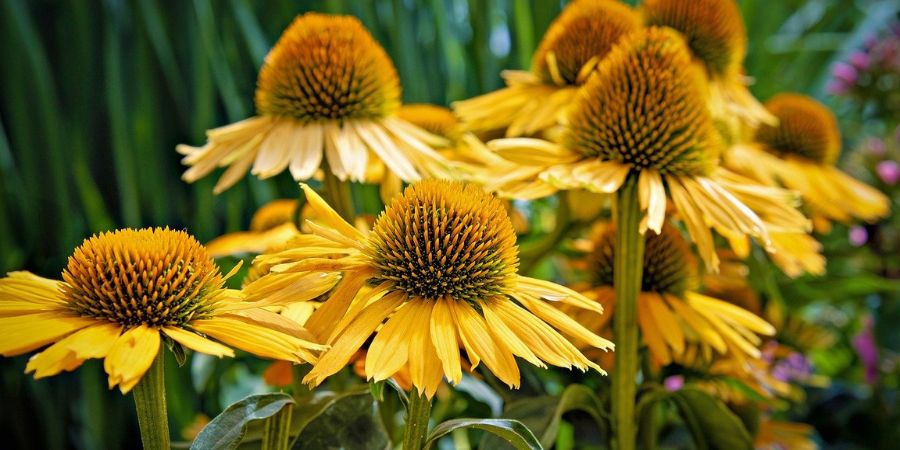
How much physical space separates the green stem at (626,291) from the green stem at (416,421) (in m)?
0.18

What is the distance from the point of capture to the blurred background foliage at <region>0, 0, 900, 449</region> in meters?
1.12

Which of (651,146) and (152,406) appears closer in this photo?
(152,406)

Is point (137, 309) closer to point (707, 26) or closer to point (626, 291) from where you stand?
point (626, 291)

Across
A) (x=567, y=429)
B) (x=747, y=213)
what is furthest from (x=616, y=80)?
(x=567, y=429)

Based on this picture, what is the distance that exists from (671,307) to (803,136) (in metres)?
0.38

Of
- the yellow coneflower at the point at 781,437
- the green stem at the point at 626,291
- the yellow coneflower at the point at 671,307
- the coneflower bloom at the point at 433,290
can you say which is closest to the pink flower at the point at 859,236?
the yellow coneflower at the point at 781,437

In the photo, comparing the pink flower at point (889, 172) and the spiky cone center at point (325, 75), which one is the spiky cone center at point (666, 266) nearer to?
the spiky cone center at point (325, 75)

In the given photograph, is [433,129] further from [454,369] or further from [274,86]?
[454,369]

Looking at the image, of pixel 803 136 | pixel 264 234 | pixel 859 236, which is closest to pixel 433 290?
pixel 264 234

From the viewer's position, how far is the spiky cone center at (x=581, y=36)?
65 cm

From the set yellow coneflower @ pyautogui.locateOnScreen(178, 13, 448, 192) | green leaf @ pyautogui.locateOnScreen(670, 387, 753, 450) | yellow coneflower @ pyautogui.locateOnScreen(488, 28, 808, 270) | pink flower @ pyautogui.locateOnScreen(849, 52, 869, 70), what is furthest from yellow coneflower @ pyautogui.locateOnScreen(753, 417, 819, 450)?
pink flower @ pyautogui.locateOnScreen(849, 52, 869, 70)

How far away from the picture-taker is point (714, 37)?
71cm

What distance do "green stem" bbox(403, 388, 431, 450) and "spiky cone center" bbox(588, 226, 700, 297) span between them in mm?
256

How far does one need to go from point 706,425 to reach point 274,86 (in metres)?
0.37
